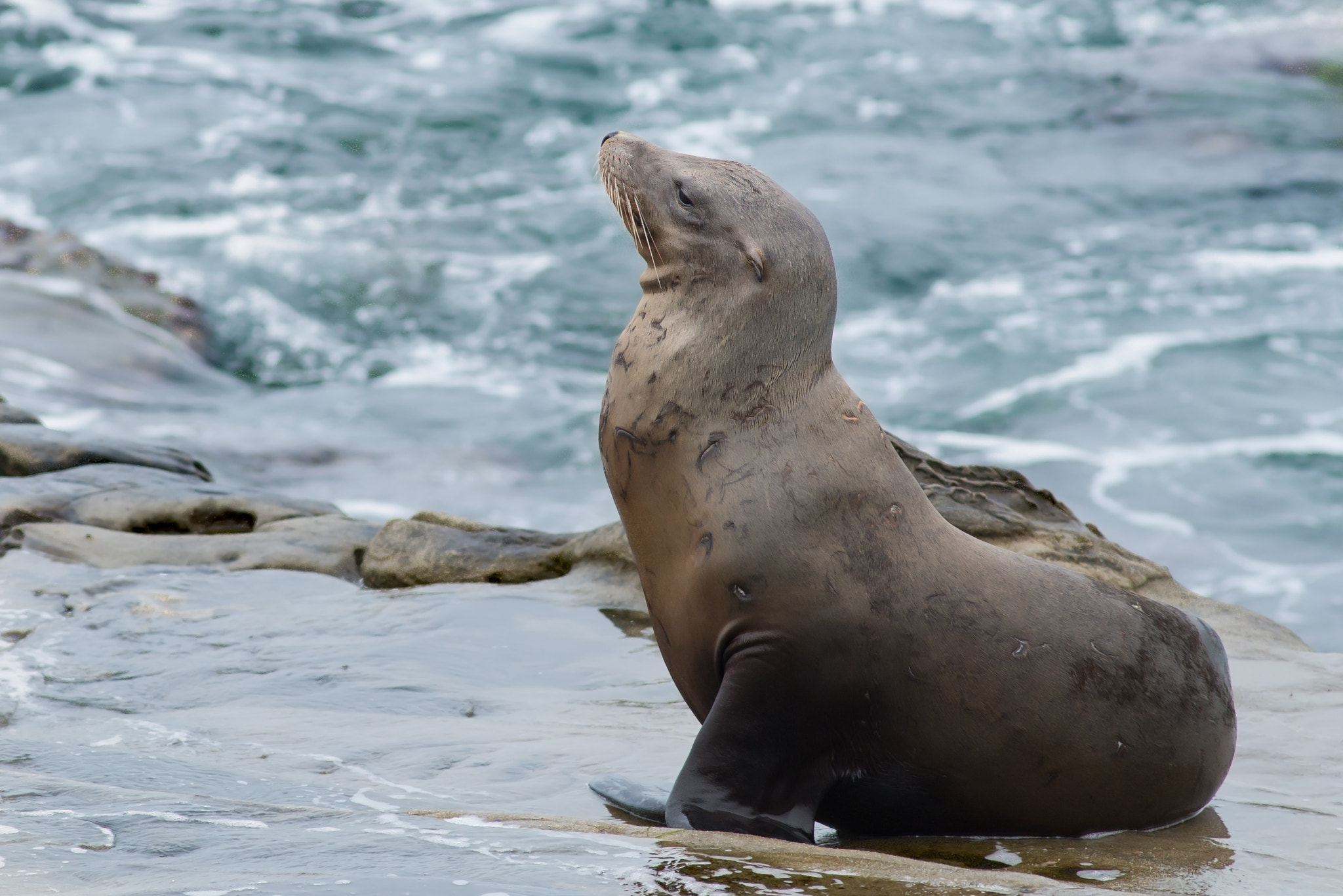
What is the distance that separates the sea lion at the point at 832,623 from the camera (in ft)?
10.9

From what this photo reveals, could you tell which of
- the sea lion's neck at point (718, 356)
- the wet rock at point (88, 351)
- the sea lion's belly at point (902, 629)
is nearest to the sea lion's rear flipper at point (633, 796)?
the sea lion's belly at point (902, 629)

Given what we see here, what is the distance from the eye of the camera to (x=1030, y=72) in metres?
22.9

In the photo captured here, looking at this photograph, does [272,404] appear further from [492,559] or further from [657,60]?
[657,60]

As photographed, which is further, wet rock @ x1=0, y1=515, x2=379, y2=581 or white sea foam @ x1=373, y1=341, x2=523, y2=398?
white sea foam @ x1=373, y1=341, x2=523, y2=398

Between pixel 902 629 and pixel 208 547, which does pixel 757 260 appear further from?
pixel 208 547

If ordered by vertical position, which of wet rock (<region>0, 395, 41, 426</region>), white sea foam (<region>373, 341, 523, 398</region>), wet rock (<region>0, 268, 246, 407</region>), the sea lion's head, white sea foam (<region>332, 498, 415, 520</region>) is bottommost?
white sea foam (<region>332, 498, 415, 520</region>)

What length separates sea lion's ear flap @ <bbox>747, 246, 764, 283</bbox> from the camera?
3.67 metres

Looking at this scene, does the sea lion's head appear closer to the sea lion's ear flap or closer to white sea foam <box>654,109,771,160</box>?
the sea lion's ear flap

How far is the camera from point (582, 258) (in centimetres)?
1659

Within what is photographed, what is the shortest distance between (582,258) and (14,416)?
9.00 meters

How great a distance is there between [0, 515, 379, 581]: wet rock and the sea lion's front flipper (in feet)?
12.1

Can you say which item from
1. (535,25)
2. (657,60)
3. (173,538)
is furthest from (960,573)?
(535,25)

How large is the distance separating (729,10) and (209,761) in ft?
76.6

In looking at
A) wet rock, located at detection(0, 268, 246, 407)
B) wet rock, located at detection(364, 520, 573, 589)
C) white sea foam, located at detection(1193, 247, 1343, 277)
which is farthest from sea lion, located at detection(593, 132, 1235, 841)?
white sea foam, located at detection(1193, 247, 1343, 277)
